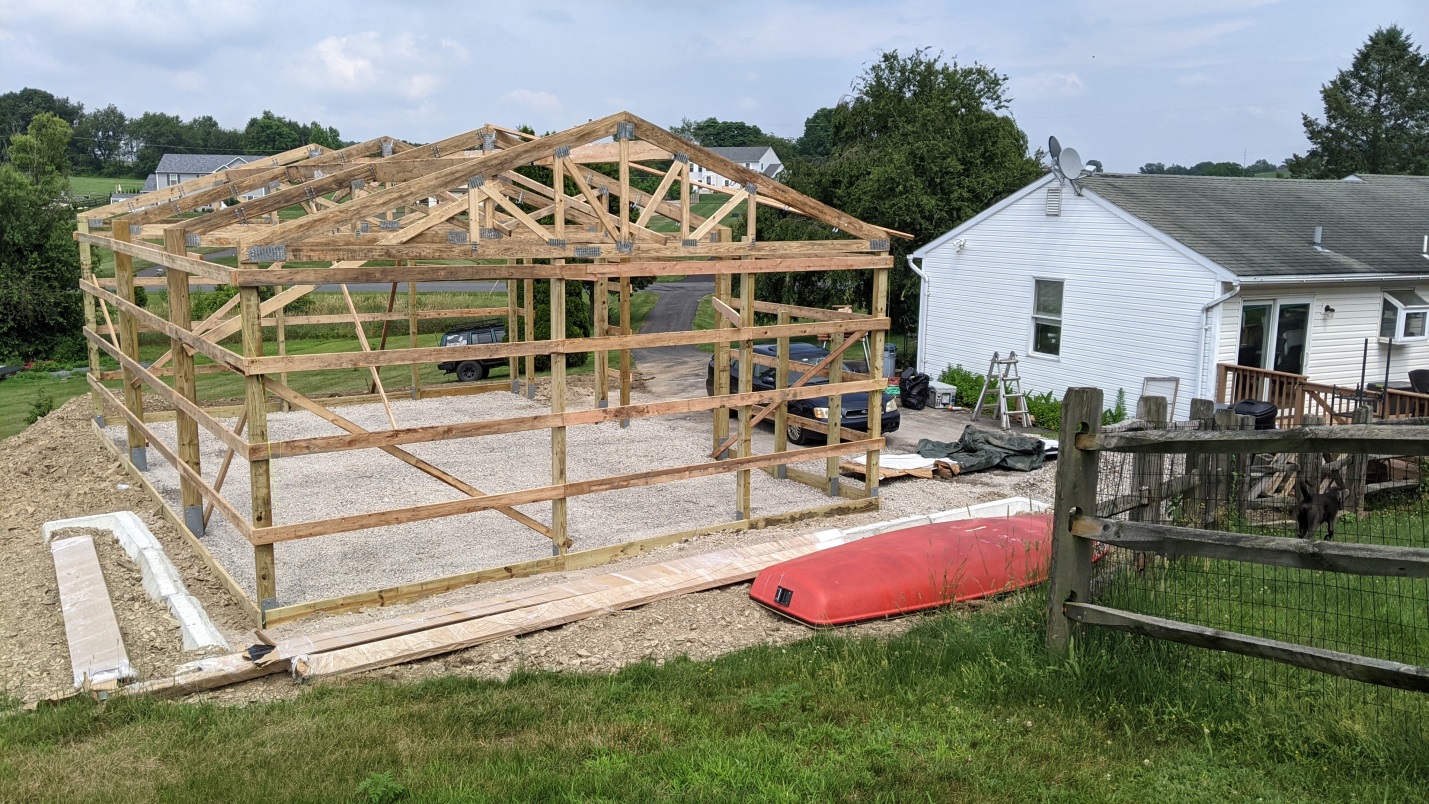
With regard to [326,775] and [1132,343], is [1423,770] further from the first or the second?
[1132,343]

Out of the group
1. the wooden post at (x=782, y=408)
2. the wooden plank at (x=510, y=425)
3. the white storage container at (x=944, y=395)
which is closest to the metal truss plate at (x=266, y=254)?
the wooden plank at (x=510, y=425)

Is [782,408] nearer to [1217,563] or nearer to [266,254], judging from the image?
[266,254]

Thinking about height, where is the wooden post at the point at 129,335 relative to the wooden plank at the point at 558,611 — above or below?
above

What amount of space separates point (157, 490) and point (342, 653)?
23.5 feet

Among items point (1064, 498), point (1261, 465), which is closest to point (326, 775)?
point (1064, 498)

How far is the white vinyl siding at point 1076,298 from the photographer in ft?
53.5

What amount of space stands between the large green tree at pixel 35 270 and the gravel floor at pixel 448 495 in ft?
56.7

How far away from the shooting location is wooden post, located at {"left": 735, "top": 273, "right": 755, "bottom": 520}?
39.0 ft

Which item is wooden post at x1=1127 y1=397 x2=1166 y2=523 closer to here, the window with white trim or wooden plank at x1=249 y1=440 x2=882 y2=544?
wooden plank at x1=249 y1=440 x2=882 y2=544

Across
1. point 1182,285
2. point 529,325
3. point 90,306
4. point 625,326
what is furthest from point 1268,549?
point 90,306

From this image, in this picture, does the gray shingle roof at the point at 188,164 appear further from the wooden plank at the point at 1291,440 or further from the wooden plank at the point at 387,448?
the wooden plank at the point at 1291,440

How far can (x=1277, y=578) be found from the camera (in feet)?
22.5

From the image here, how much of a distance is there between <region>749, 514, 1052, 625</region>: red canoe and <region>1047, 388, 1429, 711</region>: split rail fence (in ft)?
3.33

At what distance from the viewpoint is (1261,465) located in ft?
33.1
